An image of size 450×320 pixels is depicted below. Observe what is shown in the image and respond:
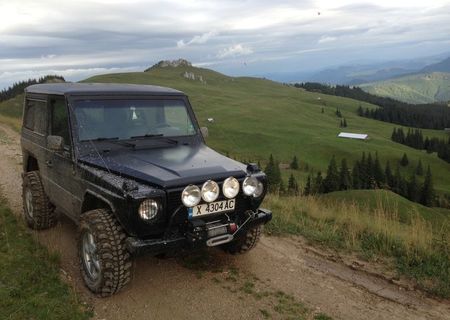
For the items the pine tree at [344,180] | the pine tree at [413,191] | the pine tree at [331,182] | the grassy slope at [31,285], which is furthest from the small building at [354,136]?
the grassy slope at [31,285]

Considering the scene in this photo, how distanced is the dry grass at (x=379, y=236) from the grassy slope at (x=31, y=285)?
162 inches

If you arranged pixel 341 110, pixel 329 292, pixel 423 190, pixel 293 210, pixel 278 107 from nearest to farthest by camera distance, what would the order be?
pixel 329 292, pixel 293 210, pixel 423 190, pixel 278 107, pixel 341 110

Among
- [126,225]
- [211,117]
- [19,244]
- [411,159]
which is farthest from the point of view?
[211,117]

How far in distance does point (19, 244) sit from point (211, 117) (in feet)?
441

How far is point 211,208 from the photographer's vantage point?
5332 millimetres

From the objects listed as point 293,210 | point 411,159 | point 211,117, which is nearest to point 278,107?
point 211,117

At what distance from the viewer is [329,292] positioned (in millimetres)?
5699

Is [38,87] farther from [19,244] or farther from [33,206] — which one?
[19,244]

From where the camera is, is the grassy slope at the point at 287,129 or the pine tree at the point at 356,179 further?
the grassy slope at the point at 287,129

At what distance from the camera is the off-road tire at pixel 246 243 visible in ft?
21.2

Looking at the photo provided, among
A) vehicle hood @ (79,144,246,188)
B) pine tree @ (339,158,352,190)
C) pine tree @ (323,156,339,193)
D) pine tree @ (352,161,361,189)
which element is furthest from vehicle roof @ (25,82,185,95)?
pine tree @ (352,161,361,189)

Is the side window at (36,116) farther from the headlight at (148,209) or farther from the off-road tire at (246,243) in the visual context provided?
the off-road tire at (246,243)

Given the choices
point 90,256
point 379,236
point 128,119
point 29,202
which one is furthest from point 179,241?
point 379,236

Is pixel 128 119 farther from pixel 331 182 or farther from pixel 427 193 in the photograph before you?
pixel 427 193
